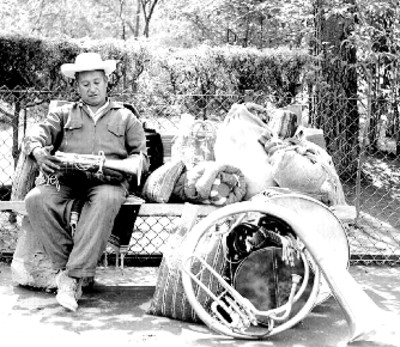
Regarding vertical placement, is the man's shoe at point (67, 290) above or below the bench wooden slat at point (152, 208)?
below

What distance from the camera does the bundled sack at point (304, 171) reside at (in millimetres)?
4680

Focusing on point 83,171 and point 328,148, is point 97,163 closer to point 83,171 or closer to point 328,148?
point 83,171

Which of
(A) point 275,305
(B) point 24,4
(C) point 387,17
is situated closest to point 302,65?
(C) point 387,17

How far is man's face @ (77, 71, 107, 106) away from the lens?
16.0 feet

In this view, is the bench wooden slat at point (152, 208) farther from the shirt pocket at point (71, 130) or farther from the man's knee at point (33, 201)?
the shirt pocket at point (71, 130)

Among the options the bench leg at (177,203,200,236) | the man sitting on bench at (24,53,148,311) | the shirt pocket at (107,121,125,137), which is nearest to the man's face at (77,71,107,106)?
the man sitting on bench at (24,53,148,311)

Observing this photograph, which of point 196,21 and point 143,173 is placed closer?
point 143,173

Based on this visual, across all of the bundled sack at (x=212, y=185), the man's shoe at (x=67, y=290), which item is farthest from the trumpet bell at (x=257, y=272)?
the man's shoe at (x=67, y=290)

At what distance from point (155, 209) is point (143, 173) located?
31cm

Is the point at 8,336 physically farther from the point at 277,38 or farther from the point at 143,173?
the point at 277,38

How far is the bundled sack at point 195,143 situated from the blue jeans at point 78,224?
718 millimetres

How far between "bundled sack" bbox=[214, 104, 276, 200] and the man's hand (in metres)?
1.10

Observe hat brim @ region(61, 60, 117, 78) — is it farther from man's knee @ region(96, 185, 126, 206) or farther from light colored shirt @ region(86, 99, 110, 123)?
man's knee @ region(96, 185, 126, 206)

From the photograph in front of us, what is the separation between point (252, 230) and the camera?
4371 millimetres
